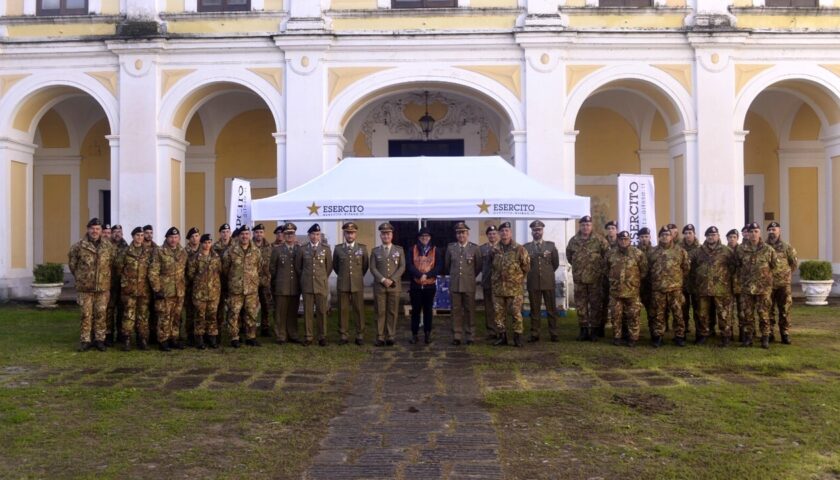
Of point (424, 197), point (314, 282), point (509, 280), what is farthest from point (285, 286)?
point (509, 280)

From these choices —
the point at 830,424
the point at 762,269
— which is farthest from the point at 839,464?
the point at 762,269

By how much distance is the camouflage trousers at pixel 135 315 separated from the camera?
878 centimetres

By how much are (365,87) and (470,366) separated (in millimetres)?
7171

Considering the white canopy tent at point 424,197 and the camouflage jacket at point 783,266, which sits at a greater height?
the white canopy tent at point 424,197

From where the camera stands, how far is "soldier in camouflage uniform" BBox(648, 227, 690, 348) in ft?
28.7

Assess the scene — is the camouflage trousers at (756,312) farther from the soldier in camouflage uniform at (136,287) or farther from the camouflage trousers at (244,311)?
the soldier in camouflage uniform at (136,287)

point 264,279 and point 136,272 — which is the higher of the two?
point 136,272

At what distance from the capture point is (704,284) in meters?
8.91

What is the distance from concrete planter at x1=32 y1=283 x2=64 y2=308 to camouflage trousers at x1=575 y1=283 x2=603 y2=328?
10.2 metres

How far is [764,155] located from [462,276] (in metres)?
11.1

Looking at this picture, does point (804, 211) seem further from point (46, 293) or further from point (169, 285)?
point (46, 293)

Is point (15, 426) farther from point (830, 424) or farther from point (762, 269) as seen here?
point (762, 269)

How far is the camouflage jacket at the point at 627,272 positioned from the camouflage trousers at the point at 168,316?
5619mm

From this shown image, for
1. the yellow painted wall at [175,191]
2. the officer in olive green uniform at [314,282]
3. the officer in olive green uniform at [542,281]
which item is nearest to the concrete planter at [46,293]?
the yellow painted wall at [175,191]
